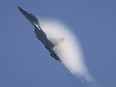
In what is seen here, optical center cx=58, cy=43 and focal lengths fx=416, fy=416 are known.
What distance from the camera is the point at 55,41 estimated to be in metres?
145

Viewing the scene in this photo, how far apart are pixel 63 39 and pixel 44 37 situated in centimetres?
1041

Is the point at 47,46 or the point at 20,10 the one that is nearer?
the point at 47,46

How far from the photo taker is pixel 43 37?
140 meters

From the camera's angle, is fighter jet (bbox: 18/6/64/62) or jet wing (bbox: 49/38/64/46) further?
jet wing (bbox: 49/38/64/46)

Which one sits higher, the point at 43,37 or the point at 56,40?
A: the point at 56,40

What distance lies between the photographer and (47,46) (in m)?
139

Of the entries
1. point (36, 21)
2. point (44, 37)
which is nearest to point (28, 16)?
point (36, 21)

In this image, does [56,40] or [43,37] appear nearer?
[43,37]

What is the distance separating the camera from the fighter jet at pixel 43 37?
139m

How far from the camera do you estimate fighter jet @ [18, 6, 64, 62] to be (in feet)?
455

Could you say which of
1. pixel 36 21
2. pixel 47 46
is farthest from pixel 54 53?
pixel 36 21

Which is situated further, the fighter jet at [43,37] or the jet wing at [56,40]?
the jet wing at [56,40]

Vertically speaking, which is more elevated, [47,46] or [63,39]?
[63,39]

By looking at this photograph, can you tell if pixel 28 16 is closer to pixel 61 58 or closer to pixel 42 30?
pixel 42 30
